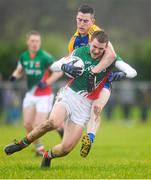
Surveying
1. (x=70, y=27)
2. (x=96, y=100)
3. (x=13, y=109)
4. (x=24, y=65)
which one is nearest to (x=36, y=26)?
(x=70, y=27)

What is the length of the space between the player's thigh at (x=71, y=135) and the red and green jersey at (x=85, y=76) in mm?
574

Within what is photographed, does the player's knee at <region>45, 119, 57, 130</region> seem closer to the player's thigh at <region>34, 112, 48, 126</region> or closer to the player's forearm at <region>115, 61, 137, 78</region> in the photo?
the player's forearm at <region>115, 61, 137, 78</region>

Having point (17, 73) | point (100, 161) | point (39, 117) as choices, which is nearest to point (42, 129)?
point (100, 161)

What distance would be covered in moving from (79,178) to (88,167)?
5.46ft

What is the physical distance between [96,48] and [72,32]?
3402 centimetres

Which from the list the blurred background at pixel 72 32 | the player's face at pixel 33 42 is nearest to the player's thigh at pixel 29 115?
the player's face at pixel 33 42

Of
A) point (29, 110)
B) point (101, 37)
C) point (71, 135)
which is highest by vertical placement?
point (101, 37)

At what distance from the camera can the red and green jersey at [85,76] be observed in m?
12.9

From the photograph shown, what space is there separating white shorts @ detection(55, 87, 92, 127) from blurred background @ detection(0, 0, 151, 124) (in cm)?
1978

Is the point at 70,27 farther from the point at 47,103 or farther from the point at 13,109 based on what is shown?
the point at 47,103

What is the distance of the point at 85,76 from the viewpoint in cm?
1302

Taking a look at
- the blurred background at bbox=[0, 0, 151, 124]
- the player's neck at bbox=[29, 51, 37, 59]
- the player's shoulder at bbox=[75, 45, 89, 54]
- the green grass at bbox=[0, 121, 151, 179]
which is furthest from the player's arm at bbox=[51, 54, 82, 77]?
the blurred background at bbox=[0, 0, 151, 124]

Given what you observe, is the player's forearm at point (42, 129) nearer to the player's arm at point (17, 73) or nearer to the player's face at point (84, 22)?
the player's face at point (84, 22)

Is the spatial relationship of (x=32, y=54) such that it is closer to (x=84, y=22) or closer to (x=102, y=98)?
(x=84, y=22)
